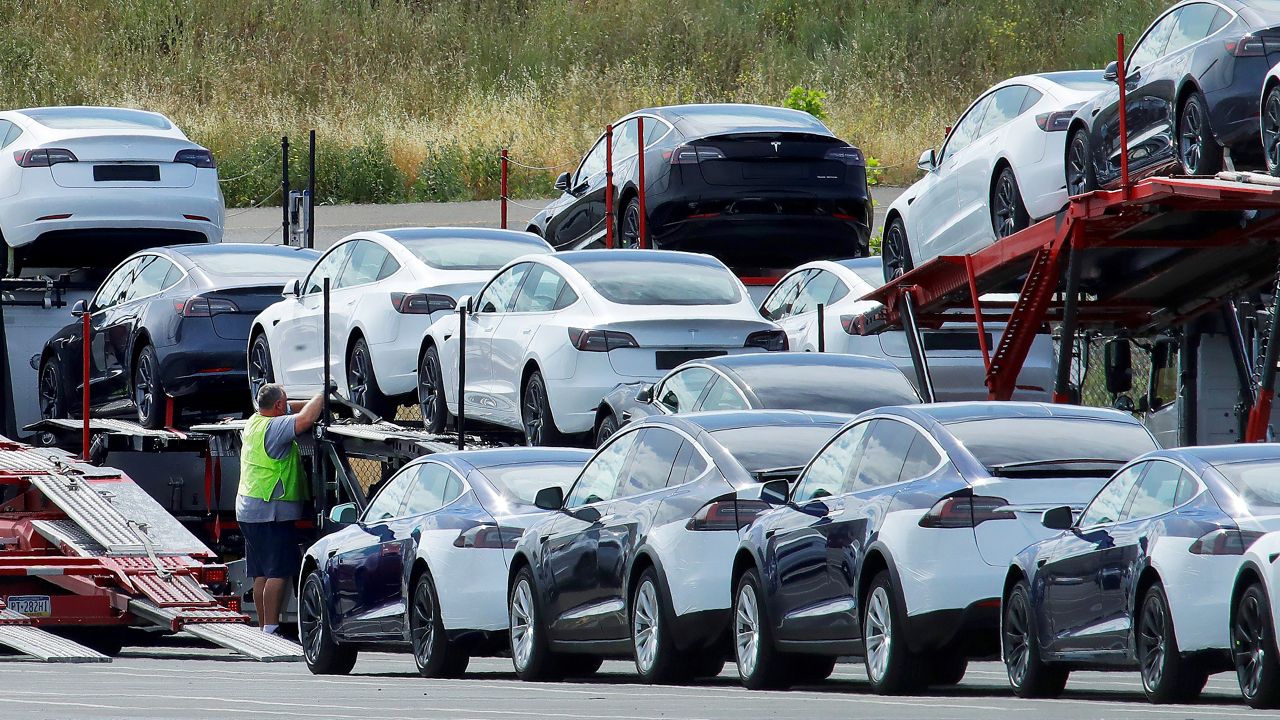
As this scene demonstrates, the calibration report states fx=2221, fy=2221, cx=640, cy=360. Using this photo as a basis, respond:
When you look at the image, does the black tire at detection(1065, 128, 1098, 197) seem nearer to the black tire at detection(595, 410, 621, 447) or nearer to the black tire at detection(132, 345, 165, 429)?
the black tire at detection(595, 410, 621, 447)

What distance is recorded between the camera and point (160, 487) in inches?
801

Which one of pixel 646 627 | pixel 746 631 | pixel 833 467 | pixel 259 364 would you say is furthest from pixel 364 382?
pixel 833 467

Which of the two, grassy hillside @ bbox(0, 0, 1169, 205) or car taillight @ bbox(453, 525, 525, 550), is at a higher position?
grassy hillside @ bbox(0, 0, 1169, 205)

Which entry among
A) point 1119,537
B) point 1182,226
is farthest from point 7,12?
point 1119,537

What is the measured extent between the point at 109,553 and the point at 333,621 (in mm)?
3347

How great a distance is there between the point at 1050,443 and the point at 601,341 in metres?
5.28

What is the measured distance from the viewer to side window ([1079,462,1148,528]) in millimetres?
9747

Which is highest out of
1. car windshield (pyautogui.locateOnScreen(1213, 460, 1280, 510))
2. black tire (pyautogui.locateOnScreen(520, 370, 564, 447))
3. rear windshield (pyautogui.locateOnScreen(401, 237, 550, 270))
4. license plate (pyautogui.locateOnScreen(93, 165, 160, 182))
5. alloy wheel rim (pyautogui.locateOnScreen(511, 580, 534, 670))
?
license plate (pyautogui.locateOnScreen(93, 165, 160, 182))

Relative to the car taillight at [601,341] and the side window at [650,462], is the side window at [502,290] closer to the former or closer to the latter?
the car taillight at [601,341]

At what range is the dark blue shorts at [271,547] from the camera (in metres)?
17.5

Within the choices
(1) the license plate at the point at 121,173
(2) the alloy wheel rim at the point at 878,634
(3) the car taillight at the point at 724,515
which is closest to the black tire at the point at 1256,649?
(2) the alloy wheel rim at the point at 878,634

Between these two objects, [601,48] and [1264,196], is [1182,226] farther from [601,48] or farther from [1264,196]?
[601,48]

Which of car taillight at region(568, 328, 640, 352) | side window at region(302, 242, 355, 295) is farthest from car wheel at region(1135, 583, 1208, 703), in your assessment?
side window at region(302, 242, 355, 295)

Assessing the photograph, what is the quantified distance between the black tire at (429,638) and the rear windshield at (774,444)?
2.39m
